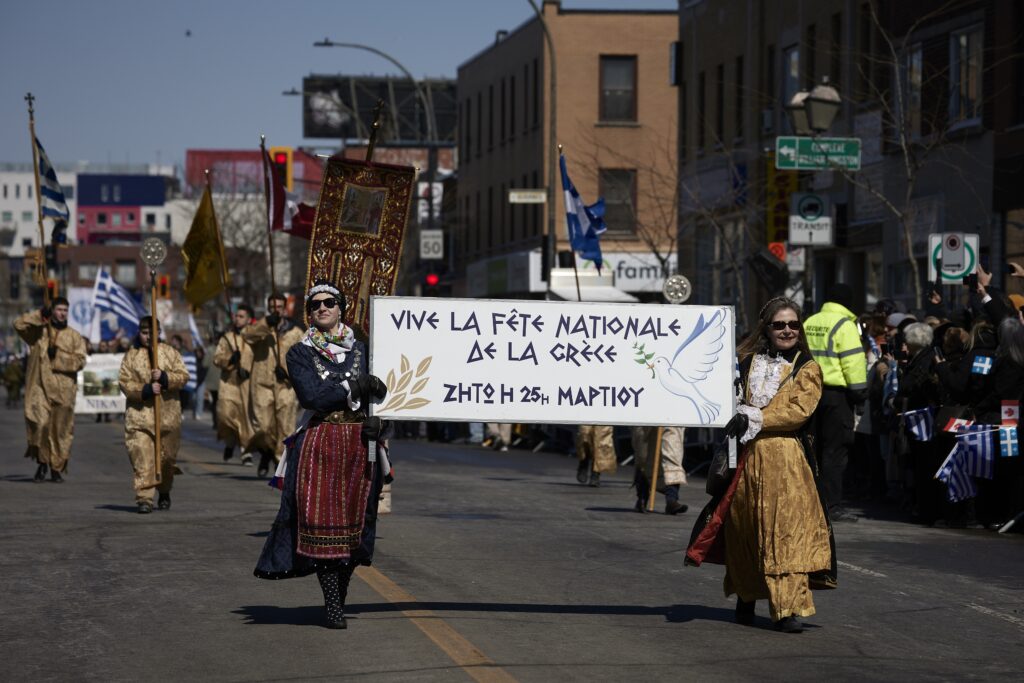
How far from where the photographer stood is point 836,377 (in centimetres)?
1652

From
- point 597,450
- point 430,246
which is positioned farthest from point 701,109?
point 597,450

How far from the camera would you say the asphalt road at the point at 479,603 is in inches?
343

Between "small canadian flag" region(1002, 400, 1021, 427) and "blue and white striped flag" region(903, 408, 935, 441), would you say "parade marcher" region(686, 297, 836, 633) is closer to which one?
"small canadian flag" region(1002, 400, 1021, 427)

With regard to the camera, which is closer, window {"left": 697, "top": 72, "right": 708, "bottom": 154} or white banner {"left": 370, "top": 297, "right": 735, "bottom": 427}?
white banner {"left": 370, "top": 297, "right": 735, "bottom": 427}

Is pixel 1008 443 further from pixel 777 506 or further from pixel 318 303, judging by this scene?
pixel 318 303

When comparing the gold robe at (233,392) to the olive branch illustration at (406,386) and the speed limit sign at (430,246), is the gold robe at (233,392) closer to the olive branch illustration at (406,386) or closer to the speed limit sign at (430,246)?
the olive branch illustration at (406,386)

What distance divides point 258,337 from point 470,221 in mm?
44711

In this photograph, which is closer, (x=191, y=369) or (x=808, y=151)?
(x=808, y=151)

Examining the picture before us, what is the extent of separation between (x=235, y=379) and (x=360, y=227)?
11.0m

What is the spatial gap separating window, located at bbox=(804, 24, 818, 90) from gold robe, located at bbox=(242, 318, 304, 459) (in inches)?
605

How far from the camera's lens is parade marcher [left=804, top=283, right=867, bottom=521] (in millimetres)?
16344

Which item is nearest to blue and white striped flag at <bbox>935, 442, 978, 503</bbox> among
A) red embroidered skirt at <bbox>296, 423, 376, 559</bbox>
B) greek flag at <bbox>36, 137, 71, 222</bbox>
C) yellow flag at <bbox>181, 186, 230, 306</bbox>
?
red embroidered skirt at <bbox>296, 423, 376, 559</bbox>

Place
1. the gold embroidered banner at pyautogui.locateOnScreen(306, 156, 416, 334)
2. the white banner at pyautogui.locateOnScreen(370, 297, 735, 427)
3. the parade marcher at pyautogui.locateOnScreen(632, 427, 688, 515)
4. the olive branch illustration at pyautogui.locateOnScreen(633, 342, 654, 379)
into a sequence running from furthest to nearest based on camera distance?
1. the parade marcher at pyautogui.locateOnScreen(632, 427, 688, 515)
2. the gold embroidered banner at pyautogui.locateOnScreen(306, 156, 416, 334)
3. the olive branch illustration at pyautogui.locateOnScreen(633, 342, 654, 379)
4. the white banner at pyautogui.locateOnScreen(370, 297, 735, 427)

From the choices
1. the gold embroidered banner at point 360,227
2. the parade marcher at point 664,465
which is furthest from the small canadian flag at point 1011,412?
the gold embroidered banner at point 360,227
